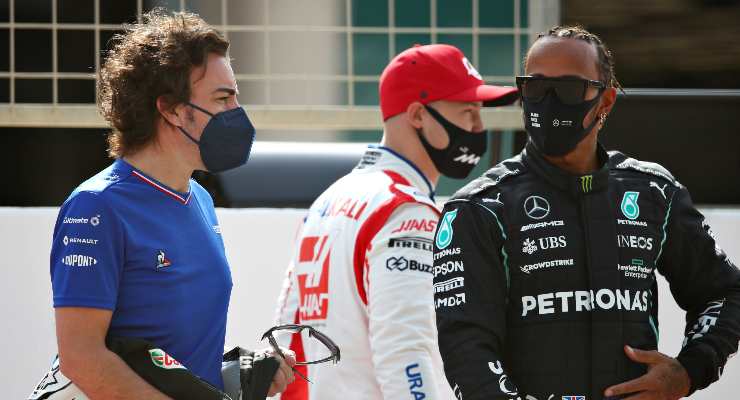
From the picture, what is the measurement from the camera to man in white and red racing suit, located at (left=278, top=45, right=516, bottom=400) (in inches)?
114

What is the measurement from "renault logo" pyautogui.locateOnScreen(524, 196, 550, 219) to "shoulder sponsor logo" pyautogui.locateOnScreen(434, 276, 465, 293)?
22cm

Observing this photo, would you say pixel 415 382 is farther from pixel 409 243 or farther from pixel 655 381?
pixel 655 381

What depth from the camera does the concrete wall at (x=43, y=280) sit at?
467 cm

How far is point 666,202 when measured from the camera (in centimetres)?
263

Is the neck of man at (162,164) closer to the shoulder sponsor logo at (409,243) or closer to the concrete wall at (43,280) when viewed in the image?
the shoulder sponsor logo at (409,243)

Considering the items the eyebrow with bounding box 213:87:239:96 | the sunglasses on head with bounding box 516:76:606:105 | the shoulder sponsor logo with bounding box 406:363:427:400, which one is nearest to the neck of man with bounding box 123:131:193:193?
the eyebrow with bounding box 213:87:239:96

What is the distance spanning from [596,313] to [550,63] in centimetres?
58

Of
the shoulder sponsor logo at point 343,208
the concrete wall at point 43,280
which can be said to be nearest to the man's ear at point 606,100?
the shoulder sponsor logo at point 343,208

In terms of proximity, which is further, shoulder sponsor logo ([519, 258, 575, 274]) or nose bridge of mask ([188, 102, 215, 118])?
nose bridge of mask ([188, 102, 215, 118])

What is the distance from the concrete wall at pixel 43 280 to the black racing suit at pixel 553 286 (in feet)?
7.19

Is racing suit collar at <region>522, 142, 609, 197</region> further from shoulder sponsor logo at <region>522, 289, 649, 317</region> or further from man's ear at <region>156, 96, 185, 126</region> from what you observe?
man's ear at <region>156, 96, 185, 126</region>

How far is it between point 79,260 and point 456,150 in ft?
5.07

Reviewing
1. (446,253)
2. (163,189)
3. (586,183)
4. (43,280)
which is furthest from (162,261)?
(43,280)

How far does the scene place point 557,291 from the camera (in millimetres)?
2473
